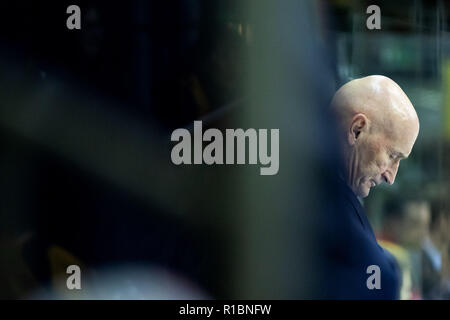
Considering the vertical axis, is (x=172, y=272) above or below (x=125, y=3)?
below

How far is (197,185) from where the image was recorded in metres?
3.66

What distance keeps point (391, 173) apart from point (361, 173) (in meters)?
0.14

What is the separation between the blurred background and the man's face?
68 mm

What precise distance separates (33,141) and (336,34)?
155cm

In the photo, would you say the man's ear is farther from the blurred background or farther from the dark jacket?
the dark jacket

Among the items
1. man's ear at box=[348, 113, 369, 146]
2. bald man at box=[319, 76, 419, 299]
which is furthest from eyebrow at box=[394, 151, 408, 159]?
man's ear at box=[348, 113, 369, 146]

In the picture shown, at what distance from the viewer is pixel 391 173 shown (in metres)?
3.68

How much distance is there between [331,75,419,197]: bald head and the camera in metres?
3.68

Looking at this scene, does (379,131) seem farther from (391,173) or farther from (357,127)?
(391,173)

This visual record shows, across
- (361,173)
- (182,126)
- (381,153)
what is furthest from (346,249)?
(182,126)
